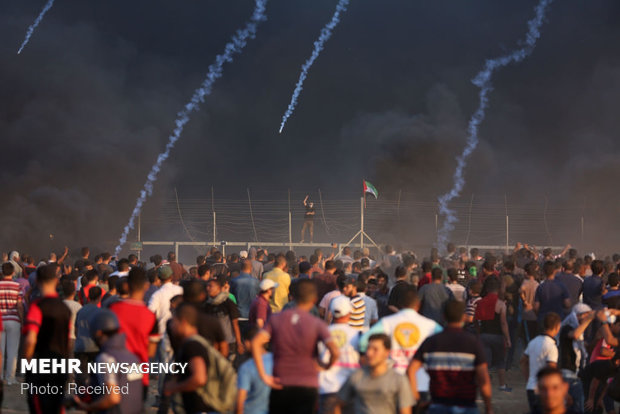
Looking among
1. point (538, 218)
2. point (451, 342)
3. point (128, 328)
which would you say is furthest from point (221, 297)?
point (538, 218)

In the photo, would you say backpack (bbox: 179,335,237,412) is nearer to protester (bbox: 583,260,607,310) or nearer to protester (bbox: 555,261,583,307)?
protester (bbox: 583,260,607,310)

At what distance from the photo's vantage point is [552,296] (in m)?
10.6

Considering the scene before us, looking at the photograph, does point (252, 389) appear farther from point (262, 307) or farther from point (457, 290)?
point (457, 290)

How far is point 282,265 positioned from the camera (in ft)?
36.2

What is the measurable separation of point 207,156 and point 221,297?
33758mm

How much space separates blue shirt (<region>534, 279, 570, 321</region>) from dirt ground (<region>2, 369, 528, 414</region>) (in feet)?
4.19

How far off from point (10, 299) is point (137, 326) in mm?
4418

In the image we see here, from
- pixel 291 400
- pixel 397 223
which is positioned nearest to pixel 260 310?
pixel 291 400

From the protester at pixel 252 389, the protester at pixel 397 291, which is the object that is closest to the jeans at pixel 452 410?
the protester at pixel 252 389

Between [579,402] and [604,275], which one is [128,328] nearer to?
[579,402]

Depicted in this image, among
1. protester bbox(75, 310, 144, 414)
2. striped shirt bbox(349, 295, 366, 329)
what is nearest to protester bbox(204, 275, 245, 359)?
striped shirt bbox(349, 295, 366, 329)

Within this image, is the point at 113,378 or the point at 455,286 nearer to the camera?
the point at 113,378

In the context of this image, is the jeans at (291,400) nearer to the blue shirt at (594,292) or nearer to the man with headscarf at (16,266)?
the blue shirt at (594,292)

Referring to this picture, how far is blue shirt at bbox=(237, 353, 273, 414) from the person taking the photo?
6309mm
